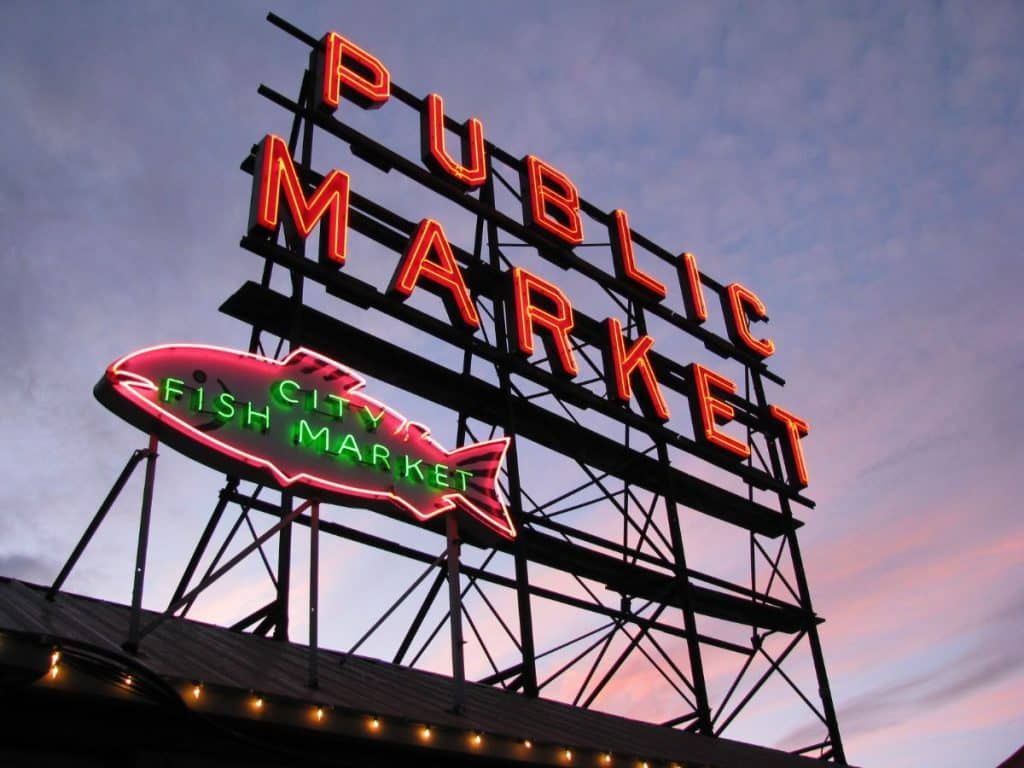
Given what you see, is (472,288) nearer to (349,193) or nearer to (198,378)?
(349,193)

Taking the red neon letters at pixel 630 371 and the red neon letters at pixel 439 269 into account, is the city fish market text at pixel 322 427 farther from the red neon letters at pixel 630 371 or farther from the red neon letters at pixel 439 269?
the red neon letters at pixel 630 371

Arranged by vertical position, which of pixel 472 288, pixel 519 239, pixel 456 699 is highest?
pixel 519 239

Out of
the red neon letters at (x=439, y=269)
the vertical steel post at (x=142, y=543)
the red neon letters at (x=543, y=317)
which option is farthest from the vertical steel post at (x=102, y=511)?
the red neon letters at (x=543, y=317)

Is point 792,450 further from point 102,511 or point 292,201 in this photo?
point 102,511

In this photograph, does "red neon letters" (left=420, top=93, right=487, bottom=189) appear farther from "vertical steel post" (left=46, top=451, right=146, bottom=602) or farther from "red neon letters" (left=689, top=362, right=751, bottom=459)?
"vertical steel post" (left=46, top=451, right=146, bottom=602)

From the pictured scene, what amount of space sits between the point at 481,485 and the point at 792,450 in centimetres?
1137

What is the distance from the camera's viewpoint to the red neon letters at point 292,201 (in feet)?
46.8

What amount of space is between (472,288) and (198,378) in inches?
322

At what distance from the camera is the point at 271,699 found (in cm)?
788

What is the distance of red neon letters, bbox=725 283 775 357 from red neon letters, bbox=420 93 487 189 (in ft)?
23.5

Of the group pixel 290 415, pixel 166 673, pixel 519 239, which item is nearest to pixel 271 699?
pixel 166 673

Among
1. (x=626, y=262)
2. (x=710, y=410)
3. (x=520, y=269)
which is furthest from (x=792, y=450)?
(x=520, y=269)

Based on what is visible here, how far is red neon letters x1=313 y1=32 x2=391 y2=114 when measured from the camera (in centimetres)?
1677

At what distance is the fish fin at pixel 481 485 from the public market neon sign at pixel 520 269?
4.15 metres
